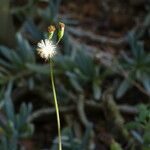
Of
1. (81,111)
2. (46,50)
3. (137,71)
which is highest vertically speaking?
(137,71)

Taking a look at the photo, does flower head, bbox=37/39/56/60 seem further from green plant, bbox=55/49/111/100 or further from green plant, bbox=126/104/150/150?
green plant, bbox=55/49/111/100

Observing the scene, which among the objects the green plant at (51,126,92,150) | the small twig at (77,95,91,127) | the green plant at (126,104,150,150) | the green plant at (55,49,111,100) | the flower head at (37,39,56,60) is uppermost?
the green plant at (55,49,111,100)

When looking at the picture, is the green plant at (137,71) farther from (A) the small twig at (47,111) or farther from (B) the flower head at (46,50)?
(B) the flower head at (46,50)

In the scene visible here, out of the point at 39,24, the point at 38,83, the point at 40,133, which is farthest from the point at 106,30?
the point at 40,133

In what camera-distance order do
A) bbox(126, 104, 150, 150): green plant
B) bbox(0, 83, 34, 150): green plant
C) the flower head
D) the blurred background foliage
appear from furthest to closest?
the blurred background foliage → bbox(0, 83, 34, 150): green plant → bbox(126, 104, 150, 150): green plant → the flower head

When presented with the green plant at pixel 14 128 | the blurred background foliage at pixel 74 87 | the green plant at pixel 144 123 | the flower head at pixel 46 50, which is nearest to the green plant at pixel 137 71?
the blurred background foliage at pixel 74 87

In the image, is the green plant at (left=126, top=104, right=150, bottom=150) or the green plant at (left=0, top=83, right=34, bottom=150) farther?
the green plant at (left=0, top=83, right=34, bottom=150)

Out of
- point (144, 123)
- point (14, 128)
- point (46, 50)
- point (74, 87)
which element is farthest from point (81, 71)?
point (46, 50)

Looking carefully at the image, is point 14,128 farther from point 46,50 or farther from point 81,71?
point 46,50

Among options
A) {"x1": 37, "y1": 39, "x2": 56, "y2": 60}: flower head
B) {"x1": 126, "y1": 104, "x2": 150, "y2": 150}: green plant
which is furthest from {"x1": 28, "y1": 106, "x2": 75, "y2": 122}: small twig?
{"x1": 37, "y1": 39, "x2": 56, "y2": 60}: flower head

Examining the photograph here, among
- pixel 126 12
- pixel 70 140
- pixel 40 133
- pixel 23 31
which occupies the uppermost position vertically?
pixel 126 12

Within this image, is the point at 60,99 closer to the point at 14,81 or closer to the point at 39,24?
the point at 14,81
